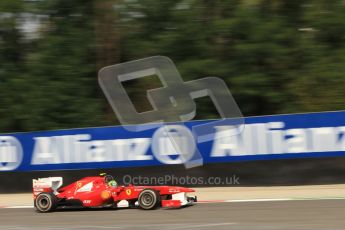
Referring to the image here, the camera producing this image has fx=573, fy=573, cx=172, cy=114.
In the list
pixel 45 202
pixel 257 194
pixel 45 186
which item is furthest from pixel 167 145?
pixel 45 202

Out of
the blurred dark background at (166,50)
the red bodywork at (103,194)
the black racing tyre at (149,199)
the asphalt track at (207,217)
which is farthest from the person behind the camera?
the blurred dark background at (166,50)

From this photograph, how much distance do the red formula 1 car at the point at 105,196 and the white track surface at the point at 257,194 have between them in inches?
52.1

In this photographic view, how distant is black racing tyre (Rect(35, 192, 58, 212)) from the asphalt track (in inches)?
5.7

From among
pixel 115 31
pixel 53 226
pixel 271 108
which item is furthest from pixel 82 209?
pixel 115 31

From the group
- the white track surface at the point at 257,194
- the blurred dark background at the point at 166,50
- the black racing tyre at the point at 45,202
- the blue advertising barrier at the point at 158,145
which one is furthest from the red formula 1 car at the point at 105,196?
the blurred dark background at the point at 166,50

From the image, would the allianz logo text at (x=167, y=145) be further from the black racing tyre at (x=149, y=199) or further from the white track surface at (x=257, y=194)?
the black racing tyre at (x=149, y=199)

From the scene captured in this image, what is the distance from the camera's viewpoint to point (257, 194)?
12664mm

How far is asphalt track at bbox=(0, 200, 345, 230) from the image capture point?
8.87 meters

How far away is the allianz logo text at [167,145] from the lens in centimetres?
1341

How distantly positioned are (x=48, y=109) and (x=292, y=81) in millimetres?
7907

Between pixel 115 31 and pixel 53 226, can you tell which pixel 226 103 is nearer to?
pixel 115 31

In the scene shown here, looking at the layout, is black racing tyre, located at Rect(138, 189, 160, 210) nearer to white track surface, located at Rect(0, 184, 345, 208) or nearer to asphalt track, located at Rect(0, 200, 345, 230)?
asphalt track, located at Rect(0, 200, 345, 230)

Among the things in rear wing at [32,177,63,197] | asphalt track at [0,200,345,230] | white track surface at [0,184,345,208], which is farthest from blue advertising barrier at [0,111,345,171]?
rear wing at [32,177,63,197]

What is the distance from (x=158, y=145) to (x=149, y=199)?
3539mm
